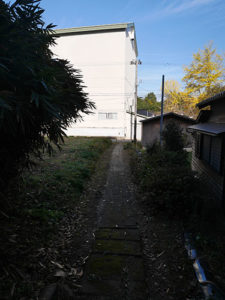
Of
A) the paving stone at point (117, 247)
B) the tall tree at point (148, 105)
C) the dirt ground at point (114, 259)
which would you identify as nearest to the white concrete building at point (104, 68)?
the dirt ground at point (114, 259)

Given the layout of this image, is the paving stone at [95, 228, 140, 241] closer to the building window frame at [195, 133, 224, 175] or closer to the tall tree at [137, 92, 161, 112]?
the building window frame at [195, 133, 224, 175]

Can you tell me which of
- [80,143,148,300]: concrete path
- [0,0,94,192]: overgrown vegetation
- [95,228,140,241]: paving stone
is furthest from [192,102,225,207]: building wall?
[0,0,94,192]: overgrown vegetation

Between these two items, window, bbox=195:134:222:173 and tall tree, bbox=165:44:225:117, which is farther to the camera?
tall tree, bbox=165:44:225:117

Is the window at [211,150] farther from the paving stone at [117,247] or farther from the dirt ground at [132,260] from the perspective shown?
the paving stone at [117,247]

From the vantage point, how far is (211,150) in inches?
288

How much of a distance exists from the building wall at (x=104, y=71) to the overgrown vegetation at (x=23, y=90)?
25751 millimetres

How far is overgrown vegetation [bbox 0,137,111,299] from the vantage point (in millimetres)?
2855

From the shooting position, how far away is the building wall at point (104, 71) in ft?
94.2

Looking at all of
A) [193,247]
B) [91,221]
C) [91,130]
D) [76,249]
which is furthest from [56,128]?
[91,130]

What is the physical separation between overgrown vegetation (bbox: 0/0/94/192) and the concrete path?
2094mm

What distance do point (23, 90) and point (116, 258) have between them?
314cm

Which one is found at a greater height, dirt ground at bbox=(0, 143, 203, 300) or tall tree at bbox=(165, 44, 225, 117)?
tall tree at bbox=(165, 44, 225, 117)

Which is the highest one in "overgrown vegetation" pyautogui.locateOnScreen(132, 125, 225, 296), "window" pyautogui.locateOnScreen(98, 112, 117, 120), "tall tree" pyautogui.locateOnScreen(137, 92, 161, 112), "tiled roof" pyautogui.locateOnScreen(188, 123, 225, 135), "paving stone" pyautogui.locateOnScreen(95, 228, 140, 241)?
"tall tree" pyautogui.locateOnScreen(137, 92, 161, 112)

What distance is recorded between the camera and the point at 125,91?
2953 cm
